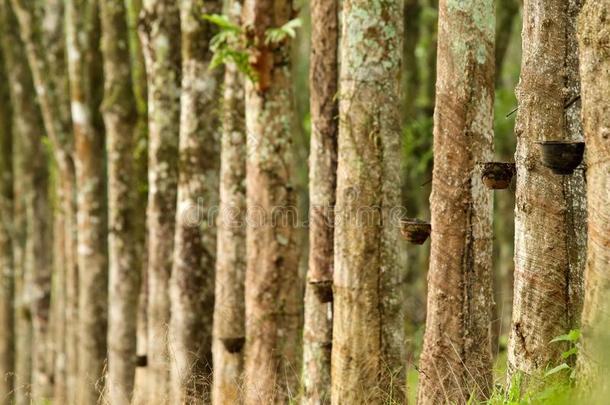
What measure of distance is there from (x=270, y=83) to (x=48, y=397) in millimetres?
9869

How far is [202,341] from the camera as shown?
9023 millimetres

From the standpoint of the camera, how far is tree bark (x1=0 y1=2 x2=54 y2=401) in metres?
15.3

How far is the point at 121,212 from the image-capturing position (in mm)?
11219

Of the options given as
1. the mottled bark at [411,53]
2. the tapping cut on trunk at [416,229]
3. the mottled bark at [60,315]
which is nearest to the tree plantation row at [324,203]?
the tapping cut on trunk at [416,229]

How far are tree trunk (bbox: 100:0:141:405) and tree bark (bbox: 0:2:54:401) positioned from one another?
4.44 metres

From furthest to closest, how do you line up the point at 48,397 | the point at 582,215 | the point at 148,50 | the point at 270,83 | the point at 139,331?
the point at 48,397
the point at 139,331
the point at 148,50
the point at 270,83
the point at 582,215

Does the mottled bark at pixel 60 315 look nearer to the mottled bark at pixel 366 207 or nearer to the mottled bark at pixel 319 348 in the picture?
the mottled bark at pixel 319 348

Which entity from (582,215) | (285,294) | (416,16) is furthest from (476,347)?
(416,16)

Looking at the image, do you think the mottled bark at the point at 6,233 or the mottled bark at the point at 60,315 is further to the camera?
the mottled bark at the point at 6,233

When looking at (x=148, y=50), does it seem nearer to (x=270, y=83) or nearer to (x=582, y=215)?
(x=270, y=83)

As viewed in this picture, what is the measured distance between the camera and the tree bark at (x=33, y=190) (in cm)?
1528

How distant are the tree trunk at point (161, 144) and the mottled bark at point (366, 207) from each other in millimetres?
3891

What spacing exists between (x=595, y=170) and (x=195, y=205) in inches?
216

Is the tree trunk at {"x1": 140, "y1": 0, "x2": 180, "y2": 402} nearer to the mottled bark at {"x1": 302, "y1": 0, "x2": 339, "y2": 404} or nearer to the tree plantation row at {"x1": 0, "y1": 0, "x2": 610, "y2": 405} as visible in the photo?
the tree plantation row at {"x1": 0, "y1": 0, "x2": 610, "y2": 405}
